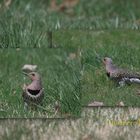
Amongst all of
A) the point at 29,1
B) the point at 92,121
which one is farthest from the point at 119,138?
the point at 29,1

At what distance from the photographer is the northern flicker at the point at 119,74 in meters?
9.73

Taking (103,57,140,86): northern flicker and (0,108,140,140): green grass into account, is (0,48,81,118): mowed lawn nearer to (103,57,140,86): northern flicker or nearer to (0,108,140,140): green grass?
(0,108,140,140): green grass

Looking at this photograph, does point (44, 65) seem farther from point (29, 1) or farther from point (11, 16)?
point (29, 1)

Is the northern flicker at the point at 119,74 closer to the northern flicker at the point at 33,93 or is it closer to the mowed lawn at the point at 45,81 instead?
the mowed lawn at the point at 45,81

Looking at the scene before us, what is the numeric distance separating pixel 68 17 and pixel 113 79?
6.44 ft

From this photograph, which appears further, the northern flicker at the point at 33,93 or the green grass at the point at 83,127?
the northern flicker at the point at 33,93

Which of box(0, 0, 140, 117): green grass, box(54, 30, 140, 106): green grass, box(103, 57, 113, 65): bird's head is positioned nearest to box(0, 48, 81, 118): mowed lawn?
box(0, 0, 140, 117): green grass

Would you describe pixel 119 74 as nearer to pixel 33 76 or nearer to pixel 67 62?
pixel 67 62

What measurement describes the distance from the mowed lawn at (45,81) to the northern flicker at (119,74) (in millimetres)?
323

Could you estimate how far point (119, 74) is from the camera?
978cm

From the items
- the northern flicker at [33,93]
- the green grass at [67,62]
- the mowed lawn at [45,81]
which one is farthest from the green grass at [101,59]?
the northern flicker at [33,93]

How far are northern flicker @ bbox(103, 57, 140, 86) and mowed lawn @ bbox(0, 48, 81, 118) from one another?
323 millimetres

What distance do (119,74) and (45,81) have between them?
0.77 meters

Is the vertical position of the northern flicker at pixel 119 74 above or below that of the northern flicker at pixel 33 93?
above
